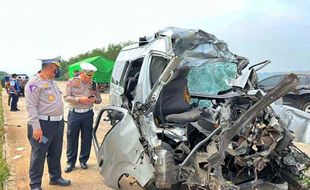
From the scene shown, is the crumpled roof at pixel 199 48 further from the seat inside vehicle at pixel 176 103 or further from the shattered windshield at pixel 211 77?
the seat inside vehicle at pixel 176 103

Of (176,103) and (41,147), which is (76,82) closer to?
(41,147)

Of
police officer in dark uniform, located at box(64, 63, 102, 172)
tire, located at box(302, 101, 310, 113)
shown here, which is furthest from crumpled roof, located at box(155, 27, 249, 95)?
tire, located at box(302, 101, 310, 113)

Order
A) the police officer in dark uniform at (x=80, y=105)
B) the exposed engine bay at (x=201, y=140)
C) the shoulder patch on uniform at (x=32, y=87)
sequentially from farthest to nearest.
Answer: the police officer in dark uniform at (x=80, y=105) → the shoulder patch on uniform at (x=32, y=87) → the exposed engine bay at (x=201, y=140)

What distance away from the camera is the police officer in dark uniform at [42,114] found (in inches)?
196

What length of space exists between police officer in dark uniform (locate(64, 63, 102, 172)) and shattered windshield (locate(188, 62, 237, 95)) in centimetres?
163

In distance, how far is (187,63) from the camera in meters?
5.96

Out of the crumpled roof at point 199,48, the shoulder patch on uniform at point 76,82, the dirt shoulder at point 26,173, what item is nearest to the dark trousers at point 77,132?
the dirt shoulder at point 26,173

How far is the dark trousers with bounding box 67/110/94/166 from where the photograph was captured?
20.7 feet

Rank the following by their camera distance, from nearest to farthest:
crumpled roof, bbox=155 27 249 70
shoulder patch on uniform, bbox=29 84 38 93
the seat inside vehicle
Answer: the seat inside vehicle → shoulder patch on uniform, bbox=29 84 38 93 → crumpled roof, bbox=155 27 249 70

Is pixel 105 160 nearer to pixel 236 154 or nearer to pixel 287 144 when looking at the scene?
pixel 236 154

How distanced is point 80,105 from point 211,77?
7.17ft

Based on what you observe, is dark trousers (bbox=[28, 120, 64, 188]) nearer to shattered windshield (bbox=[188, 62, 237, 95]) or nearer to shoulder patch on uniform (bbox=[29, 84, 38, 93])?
shoulder patch on uniform (bbox=[29, 84, 38, 93])

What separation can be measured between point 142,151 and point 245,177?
1290 millimetres

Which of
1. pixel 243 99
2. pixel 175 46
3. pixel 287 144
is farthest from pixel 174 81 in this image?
pixel 287 144
